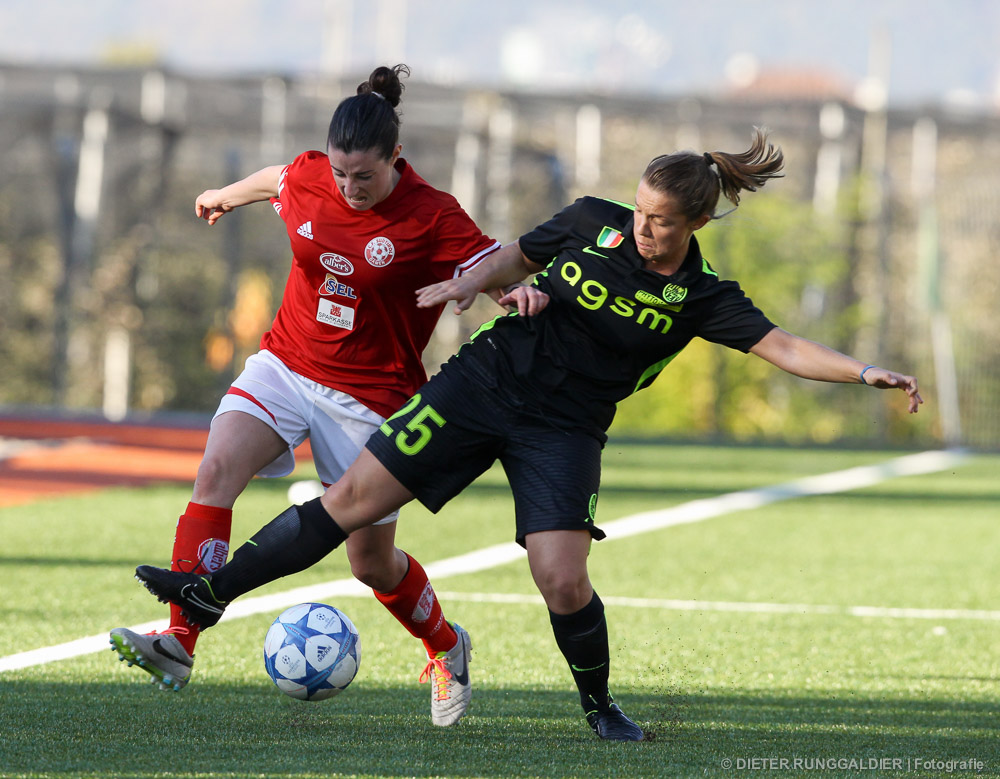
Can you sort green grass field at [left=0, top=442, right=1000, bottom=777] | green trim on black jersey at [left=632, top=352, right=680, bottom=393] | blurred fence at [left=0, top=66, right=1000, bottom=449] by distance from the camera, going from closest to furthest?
1. green grass field at [left=0, top=442, right=1000, bottom=777]
2. green trim on black jersey at [left=632, top=352, right=680, bottom=393]
3. blurred fence at [left=0, top=66, right=1000, bottom=449]

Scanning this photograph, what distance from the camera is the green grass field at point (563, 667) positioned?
4418mm

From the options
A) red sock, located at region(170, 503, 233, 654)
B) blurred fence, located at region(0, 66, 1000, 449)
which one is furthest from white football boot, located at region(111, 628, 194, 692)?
blurred fence, located at region(0, 66, 1000, 449)

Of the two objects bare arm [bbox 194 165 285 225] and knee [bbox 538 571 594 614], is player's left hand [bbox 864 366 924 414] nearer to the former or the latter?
knee [bbox 538 571 594 614]

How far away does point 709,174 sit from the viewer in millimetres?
4664

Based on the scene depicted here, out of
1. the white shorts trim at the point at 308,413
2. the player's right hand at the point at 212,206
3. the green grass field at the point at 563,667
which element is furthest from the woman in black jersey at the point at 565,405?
the player's right hand at the point at 212,206

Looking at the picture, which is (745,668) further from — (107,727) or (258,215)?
(258,215)

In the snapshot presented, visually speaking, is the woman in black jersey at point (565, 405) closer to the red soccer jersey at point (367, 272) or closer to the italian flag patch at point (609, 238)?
the italian flag patch at point (609, 238)

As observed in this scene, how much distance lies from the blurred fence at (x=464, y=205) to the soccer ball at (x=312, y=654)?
44.0 ft

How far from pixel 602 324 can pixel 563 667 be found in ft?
6.19

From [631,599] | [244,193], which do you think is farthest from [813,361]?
[631,599]

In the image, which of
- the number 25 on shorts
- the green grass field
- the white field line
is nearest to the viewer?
the green grass field

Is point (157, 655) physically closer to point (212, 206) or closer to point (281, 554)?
point (281, 554)

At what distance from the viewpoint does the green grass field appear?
4.42m

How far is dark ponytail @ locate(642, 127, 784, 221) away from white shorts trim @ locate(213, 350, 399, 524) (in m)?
1.33
